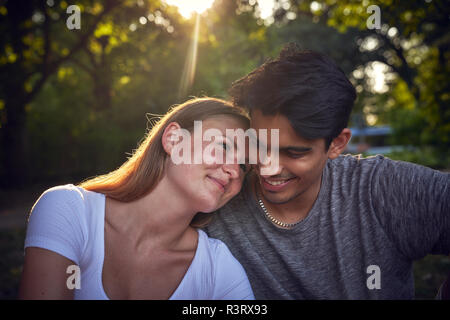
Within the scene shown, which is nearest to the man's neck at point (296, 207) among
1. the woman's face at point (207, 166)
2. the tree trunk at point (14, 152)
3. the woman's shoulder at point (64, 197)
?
the woman's face at point (207, 166)

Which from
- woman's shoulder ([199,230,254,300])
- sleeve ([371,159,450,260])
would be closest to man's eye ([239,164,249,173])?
woman's shoulder ([199,230,254,300])

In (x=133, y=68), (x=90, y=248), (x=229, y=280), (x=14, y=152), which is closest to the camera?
(x=90, y=248)

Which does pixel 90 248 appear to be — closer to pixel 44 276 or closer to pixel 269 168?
pixel 44 276

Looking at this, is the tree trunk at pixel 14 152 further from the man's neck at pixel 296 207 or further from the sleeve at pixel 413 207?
the sleeve at pixel 413 207

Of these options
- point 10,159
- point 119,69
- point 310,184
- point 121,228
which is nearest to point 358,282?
point 310,184

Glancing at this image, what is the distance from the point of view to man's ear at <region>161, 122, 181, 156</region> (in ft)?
8.73

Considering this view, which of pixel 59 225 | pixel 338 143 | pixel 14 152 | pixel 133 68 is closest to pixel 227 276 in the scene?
pixel 59 225

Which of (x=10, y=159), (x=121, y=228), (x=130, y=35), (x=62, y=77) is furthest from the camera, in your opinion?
(x=62, y=77)

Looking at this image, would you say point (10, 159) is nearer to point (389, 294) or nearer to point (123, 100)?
point (123, 100)

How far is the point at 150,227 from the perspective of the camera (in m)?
2.58

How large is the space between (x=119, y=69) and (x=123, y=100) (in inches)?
133

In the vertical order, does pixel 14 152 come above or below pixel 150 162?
above

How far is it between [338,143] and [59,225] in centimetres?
205

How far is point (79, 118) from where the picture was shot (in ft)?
53.7
